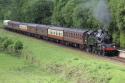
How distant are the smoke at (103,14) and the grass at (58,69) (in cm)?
529

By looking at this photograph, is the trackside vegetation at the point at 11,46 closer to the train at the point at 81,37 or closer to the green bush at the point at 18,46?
the green bush at the point at 18,46

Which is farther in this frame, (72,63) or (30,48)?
(30,48)

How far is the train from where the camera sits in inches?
1662

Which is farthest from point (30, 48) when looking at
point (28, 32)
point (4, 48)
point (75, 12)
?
point (28, 32)

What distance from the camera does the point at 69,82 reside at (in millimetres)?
31891

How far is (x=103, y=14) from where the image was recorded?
4856cm

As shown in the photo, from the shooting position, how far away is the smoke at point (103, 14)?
48000 millimetres

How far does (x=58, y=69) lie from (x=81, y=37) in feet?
37.5

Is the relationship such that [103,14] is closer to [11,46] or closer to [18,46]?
[18,46]

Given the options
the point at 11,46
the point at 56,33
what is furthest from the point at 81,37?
the point at 56,33

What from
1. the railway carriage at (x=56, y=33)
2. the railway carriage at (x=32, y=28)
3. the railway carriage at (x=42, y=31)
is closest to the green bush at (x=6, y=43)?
the railway carriage at (x=56, y=33)

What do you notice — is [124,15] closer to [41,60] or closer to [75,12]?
[41,60]

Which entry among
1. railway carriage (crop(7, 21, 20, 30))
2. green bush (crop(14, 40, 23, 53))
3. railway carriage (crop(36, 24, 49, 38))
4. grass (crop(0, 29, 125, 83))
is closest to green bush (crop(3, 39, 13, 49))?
green bush (crop(14, 40, 23, 53))

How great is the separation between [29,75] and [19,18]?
58405 mm
